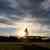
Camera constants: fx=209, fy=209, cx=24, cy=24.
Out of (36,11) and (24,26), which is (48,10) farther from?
(24,26)

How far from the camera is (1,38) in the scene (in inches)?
126

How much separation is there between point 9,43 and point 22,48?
213 millimetres

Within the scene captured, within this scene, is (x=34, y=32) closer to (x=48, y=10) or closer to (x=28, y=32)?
(x=28, y=32)

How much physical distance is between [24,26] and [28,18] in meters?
0.14

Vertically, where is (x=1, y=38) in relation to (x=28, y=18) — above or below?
below

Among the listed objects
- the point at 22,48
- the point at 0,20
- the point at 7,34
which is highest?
the point at 0,20

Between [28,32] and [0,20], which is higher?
[0,20]

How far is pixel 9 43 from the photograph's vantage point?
3.17 metres

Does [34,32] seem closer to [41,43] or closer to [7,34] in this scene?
[41,43]

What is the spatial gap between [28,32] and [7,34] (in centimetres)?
32

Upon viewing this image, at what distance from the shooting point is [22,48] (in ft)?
10.5

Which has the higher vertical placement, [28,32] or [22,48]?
[28,32]

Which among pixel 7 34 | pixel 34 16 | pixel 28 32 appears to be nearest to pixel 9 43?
pixel 7 34

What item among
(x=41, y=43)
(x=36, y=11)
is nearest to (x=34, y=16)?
(x=36, y=11)
